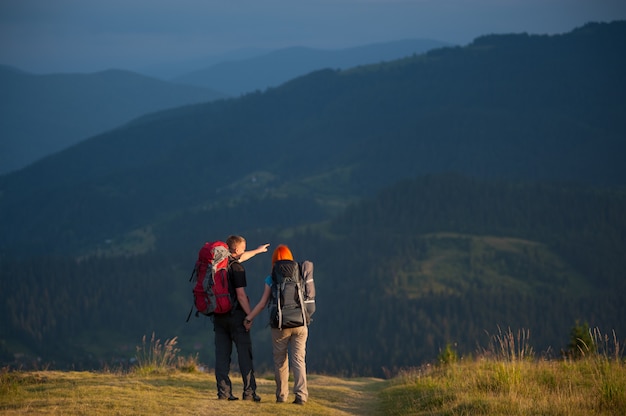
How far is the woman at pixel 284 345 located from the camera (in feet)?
52.3

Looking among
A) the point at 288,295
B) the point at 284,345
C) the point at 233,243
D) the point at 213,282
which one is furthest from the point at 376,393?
the point at 213,282

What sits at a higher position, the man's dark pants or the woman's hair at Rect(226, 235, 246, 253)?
the woman's hair at Rect(226, 235, 246, 253)

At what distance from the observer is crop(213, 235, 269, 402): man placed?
52.2 feet

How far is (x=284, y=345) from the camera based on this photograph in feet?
53.1

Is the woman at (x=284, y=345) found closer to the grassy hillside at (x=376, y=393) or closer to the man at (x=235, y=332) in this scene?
the man at (x=235, y=332)

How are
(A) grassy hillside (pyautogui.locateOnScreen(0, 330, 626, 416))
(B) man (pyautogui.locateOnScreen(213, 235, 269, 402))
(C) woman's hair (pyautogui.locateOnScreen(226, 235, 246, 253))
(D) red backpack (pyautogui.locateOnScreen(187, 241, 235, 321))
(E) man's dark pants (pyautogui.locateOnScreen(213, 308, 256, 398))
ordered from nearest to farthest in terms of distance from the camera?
(A) grassy hillside (pyautogui.locateOnScreen(0, 330, 626, 416))
(D) red backpack (pyautogui.locateOnScreen(187, 241, 235, 321))
(B) man (pyautogui.locateOnScreen(213, 235, 269, 402))
(E) man's dark pants (pyautogui.locateOnScreen(213, 308, 256, 398))
(C) woman's hair (pyautogui.locateOnScreen(226, 235, 246, 253))

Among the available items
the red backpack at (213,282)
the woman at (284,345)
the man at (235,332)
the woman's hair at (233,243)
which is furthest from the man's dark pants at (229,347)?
the woman's hair at (233,243)

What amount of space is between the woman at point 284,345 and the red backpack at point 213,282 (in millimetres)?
759

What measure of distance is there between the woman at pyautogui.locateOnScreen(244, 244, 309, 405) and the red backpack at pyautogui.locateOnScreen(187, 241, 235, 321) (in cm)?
76

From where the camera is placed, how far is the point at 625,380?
16.2m

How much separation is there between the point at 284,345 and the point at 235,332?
3.76 feet

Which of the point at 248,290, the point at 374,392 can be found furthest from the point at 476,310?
the point at 374,392

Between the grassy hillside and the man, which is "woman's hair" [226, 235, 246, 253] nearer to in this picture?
the man

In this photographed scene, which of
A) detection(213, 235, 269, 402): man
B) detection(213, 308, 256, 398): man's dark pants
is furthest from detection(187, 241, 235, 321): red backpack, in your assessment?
detection(213, 308, 256, 398): man's dark pants
